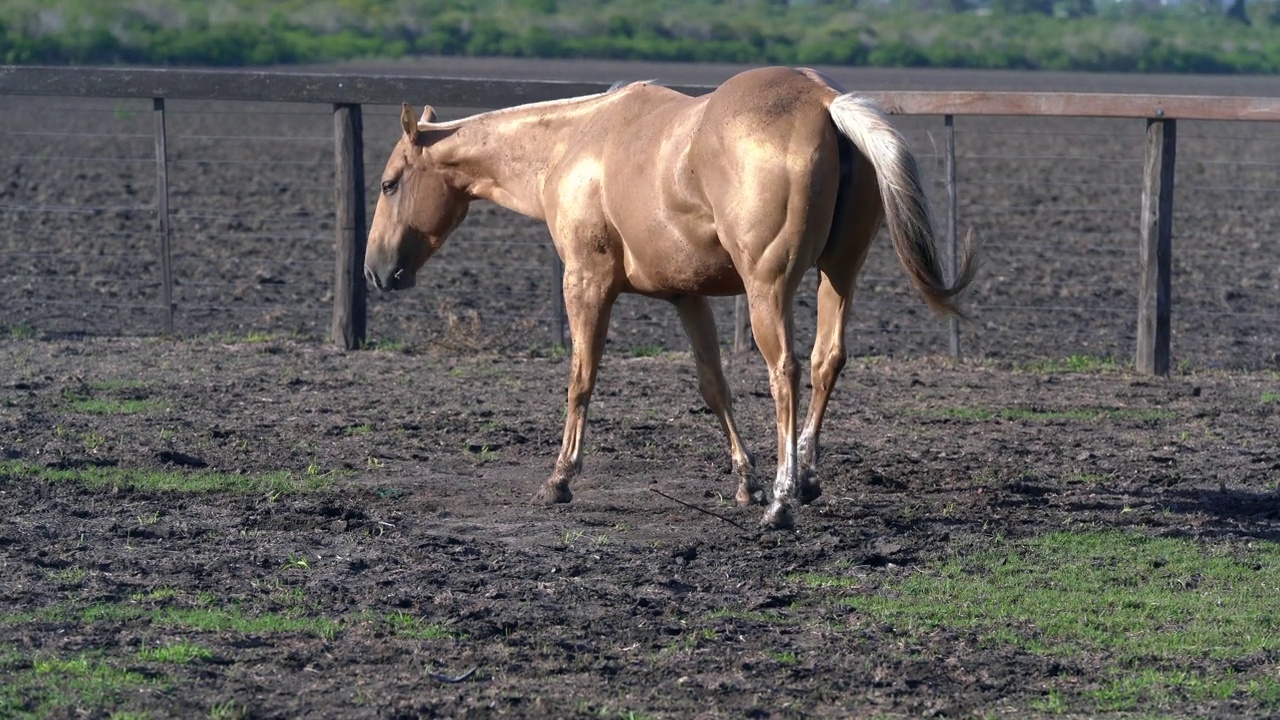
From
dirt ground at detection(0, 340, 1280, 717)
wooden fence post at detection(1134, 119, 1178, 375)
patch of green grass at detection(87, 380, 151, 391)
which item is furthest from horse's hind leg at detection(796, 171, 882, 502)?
patch of green grass at detection(87, 380, 151, 391)

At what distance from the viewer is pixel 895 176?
5.42 m

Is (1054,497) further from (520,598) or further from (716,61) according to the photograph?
(716,61)

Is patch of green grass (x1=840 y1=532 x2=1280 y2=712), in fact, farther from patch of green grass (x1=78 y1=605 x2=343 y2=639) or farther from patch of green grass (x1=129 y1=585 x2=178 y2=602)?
patch of green grass (x1=129 y1=585 x2=178 y2=602)

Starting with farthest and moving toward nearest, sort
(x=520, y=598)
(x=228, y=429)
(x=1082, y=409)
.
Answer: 1. (x=1082, y=409)
2. (x=228, y=429)
3. (x=520, y=598)

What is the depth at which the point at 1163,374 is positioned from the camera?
9195mm

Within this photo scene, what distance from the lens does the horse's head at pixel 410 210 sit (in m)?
6.94

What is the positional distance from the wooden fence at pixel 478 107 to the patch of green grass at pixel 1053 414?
124cm

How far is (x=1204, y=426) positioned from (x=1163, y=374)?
147cm

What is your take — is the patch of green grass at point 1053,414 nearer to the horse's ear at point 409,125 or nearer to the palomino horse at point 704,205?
the palomino horse at point 704,205

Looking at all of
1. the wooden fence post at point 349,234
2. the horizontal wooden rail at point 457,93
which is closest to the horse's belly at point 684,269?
the horizontal wooden rail at point 457,93

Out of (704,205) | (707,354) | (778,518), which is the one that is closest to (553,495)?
(707,354)

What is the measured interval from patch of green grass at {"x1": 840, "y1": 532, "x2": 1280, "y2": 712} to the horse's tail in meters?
1.21

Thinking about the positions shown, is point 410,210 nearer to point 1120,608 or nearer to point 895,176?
point 895,176

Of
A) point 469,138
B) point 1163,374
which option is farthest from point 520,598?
point 1163,374
